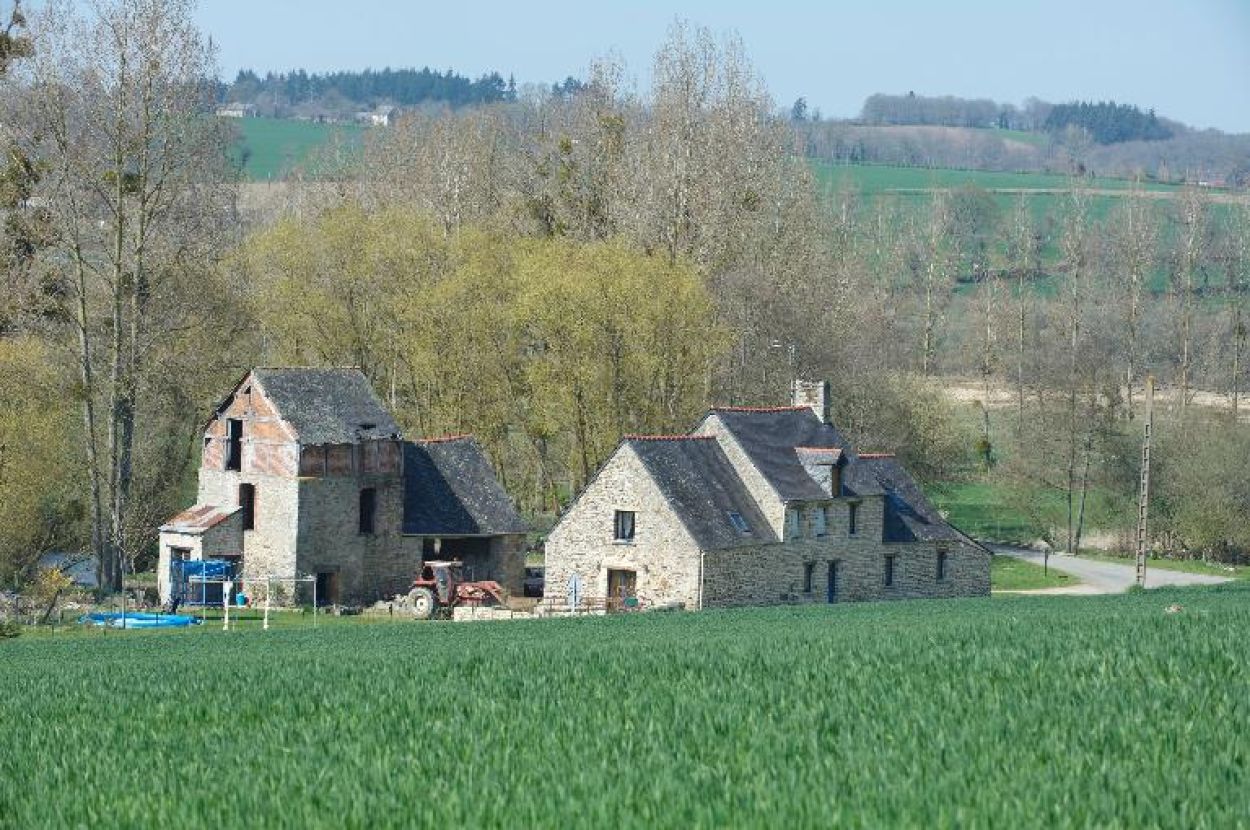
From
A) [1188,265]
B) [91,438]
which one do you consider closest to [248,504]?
[91,438]

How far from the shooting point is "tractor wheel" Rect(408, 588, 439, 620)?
5644 centimetres

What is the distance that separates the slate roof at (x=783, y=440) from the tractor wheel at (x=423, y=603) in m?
10.0

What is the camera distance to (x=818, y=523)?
59062 millimetres

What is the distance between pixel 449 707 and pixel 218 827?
611 centimetres

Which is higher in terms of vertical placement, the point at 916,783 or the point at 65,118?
the point at 65,118

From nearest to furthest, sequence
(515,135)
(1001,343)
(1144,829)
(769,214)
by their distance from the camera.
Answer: (1144,829) < (769,214) < (1001,343) < (515,135)

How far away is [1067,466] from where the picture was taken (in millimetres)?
81938

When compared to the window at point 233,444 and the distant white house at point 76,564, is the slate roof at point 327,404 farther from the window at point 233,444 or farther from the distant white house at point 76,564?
the distant white house at point 76,564

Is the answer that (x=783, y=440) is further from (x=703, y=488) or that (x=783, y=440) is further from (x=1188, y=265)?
(x=1188, y=265)

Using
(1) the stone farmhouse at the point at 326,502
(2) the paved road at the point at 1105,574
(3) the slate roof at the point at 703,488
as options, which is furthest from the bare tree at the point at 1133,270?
(1) the stone farmhouse at the point at 326,502

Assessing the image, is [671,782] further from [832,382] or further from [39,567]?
[832,382]

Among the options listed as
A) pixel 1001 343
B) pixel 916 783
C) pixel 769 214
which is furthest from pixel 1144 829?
pixel 1001 343

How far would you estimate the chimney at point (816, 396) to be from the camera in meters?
63.0

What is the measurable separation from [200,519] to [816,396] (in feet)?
65.2
